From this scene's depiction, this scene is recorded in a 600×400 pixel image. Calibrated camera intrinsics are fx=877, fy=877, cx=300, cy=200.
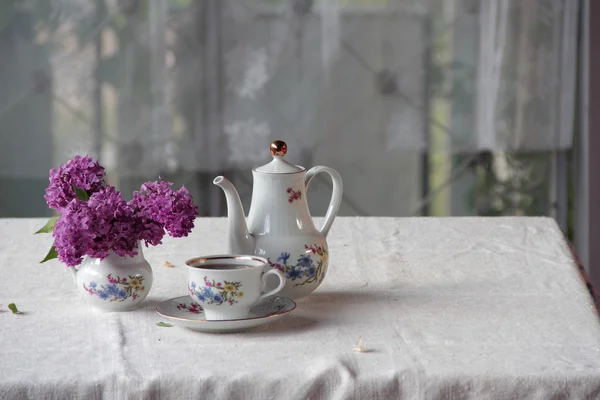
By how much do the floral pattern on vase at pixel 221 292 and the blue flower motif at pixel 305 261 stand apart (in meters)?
0.13

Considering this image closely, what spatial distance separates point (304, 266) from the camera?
1.05 meters

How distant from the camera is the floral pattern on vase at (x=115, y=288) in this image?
3.30 ft

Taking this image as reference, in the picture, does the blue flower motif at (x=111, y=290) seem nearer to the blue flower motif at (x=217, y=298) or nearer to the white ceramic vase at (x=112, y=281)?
the white ceramic vase at (x=112, y=281)

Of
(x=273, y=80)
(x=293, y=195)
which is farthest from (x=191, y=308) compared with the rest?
(x=273, y=80)

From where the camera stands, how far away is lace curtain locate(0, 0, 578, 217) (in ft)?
7.47

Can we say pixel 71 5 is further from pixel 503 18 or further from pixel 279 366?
pixel 279 366

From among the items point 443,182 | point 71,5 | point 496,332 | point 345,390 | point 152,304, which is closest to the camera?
point 345,390

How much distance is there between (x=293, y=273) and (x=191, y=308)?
13cm

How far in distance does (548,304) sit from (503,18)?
139 centimetres

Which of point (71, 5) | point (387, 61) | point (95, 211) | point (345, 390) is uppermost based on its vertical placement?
point (71, 5)

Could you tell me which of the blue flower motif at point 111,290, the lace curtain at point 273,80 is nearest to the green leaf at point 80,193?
the blue flower motif at point 111,290

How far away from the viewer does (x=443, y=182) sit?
96.6 inches

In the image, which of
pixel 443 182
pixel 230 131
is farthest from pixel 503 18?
pixel 230 131

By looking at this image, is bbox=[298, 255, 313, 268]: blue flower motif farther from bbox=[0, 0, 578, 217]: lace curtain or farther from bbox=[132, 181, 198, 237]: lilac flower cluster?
bbox=[0, 0, 578, 217]: lace curtain
